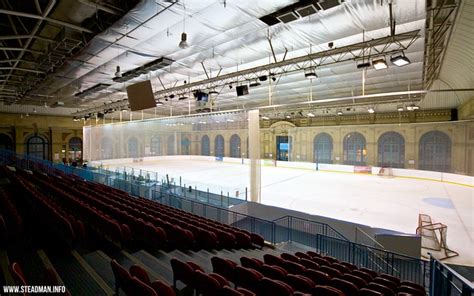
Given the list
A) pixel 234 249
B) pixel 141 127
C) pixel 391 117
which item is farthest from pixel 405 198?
pixel 141 127

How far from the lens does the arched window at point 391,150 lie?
2262 cm

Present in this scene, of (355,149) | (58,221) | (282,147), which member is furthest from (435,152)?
(58,221)

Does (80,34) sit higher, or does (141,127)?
(80,34)

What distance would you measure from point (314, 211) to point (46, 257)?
405 inches

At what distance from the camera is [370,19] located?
644 cm

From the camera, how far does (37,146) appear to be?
81.6 feet

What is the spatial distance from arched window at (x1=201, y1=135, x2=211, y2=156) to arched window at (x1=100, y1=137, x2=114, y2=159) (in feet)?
27.1

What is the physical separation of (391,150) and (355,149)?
3.11 m

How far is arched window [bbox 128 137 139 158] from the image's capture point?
2404 cm

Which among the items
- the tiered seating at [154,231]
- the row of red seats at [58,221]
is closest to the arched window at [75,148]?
the tiered seating at [154,231]

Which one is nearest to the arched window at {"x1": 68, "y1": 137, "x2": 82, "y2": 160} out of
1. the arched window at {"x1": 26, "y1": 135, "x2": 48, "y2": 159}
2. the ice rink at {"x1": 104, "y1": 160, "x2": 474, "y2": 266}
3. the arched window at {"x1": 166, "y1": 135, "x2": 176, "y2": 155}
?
the arched window at {"x1": 26, "y1": 135, "x2": 48, "y2": 159}

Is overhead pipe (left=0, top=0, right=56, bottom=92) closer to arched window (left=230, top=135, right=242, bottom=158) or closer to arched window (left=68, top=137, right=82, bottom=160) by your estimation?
arched window (left=68, top=137, right=82, bottom=160)

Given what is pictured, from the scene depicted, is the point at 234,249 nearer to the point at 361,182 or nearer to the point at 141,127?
the point at 361,182

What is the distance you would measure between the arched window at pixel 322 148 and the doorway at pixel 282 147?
4.12 meters
